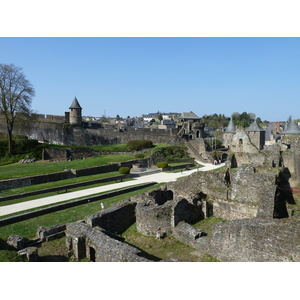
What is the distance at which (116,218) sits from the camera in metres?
12.2

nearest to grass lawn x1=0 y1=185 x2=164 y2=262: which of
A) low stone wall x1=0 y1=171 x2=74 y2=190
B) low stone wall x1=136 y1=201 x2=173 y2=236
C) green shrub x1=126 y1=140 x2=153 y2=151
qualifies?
low stone wall x1=136 y1=201 x2=173 y2=236

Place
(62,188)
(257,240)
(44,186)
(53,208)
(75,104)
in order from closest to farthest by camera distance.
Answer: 1. (257,240)
2. (53,208)
3. (62,188)
4. (44,186)
5. (75,104)

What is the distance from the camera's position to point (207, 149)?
41844 mm

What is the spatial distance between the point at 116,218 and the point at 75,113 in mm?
41517

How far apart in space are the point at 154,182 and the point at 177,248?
1441cm

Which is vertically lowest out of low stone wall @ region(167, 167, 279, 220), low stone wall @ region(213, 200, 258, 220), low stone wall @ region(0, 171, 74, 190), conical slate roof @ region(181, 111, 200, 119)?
low stone wall @ region(0, 171, 74, 190)

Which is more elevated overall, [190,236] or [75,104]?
[75,104]

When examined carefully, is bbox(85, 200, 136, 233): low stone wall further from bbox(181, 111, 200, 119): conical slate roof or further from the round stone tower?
bbox(181, 111, 200, 119): conical slate roof

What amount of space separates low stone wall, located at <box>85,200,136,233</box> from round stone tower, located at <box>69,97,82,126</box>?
40045mm

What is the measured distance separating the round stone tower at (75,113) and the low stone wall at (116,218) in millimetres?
40045

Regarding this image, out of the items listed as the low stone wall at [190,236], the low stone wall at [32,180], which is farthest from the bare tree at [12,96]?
the low stone wall at [190,236]

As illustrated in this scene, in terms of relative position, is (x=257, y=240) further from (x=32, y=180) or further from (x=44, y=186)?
(x=32, y=180)

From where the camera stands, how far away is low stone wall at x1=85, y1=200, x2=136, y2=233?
11422 mm

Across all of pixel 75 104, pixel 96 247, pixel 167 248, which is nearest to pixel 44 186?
pixel 96 247
